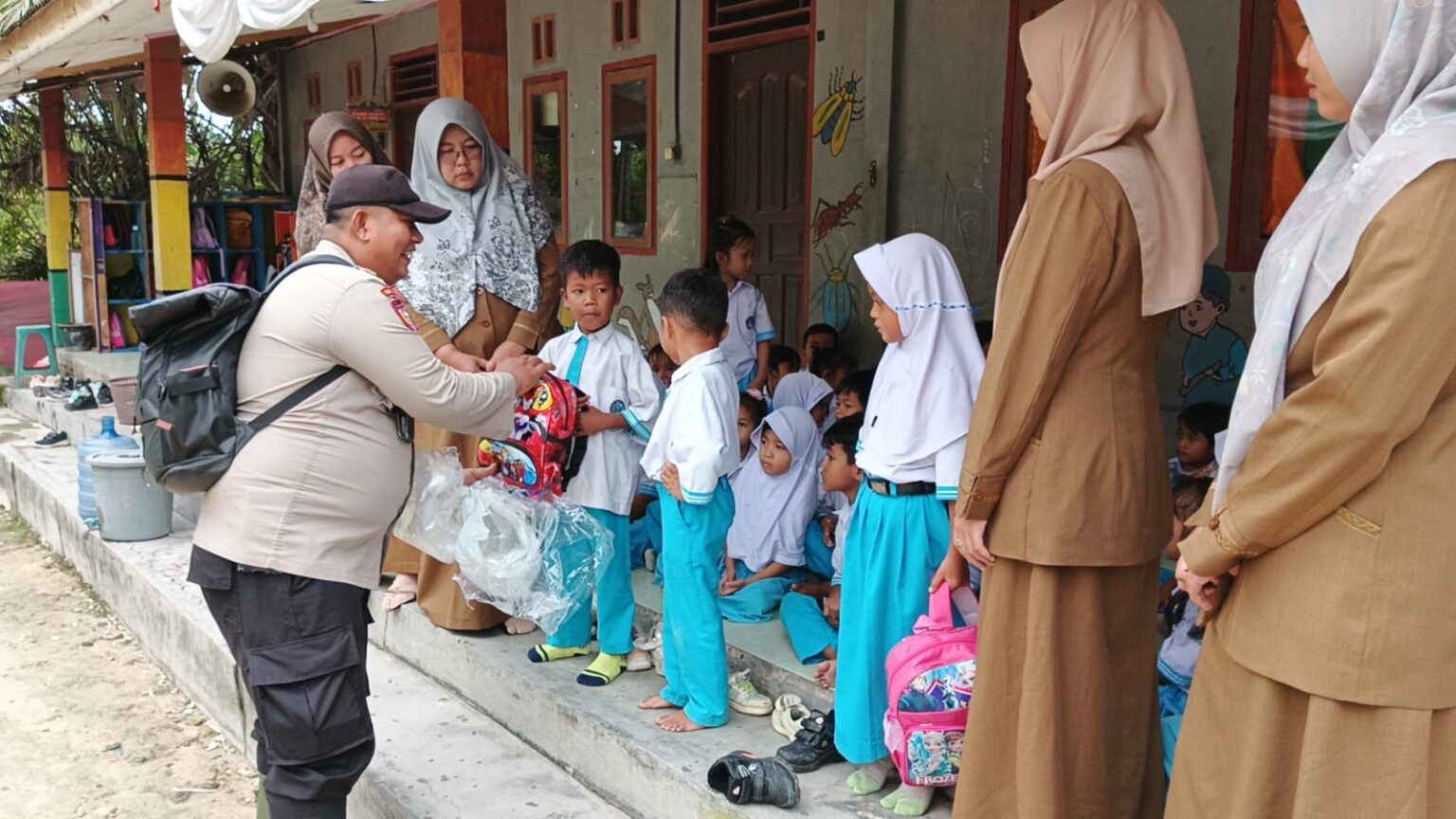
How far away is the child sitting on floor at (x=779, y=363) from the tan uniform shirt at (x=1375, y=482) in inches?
159

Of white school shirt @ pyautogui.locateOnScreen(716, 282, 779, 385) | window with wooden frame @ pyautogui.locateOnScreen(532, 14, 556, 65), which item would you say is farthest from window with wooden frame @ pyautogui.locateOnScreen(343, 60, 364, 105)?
white school shirt @ pyautogui.locateOnScreen(716, 282, 779, 385)

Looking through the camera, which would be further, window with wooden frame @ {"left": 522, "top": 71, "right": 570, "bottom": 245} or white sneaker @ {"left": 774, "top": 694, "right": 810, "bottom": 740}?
window with wooden frame @ {"left": 522, "top": 71, "right": 570, "bottom": 245}

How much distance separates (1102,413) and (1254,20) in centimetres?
274

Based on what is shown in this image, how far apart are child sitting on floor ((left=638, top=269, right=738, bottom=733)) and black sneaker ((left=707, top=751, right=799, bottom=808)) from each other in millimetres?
365

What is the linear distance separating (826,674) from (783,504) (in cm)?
85

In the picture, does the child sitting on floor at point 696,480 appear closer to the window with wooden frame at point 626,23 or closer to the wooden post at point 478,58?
the wooden post at point 478,58

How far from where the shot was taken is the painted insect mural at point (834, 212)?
5.87 metres

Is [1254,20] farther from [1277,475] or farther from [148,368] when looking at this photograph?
[148,368]

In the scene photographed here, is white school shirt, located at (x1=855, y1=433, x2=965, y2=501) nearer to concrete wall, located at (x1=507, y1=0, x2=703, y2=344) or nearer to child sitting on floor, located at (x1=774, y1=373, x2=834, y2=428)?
child sitting on floor, located at (x1=774, y1=373, x2=834, y2=428)

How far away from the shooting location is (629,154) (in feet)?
25.1

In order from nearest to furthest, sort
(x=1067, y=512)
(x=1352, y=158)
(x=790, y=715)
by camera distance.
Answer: (x=1352, y=158)
(x=1067, y=512)
(x=790, y=715)

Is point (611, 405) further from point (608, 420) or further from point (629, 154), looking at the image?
point (629, 154)

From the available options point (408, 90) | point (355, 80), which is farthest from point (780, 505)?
point (355, 80)

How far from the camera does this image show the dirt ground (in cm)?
373
